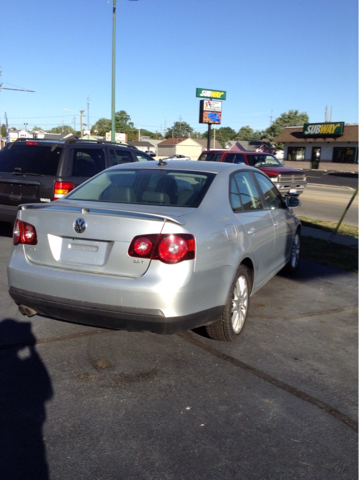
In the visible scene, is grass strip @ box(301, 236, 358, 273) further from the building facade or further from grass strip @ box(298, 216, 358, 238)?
the building facade

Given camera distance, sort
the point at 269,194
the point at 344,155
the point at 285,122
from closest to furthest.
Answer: the point at 269,194
the point at 344,155
the point at 285,122

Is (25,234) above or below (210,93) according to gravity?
below

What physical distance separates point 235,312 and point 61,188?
473cm

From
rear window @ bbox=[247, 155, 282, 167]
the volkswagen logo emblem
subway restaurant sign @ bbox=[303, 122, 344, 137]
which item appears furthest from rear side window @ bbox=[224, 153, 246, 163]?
subway restaurant sign @ bbox=[303, 122, 344, 137]

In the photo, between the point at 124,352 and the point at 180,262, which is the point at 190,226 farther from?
the point at 124,352

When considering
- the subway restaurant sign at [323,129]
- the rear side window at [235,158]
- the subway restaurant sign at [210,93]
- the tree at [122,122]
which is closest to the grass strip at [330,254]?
the rear side window at [235,158]

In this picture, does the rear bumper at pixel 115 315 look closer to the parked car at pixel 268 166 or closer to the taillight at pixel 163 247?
the taillight at pixel 163 247

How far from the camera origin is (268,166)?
20.1 m

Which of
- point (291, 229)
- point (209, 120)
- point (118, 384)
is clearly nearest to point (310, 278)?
point (291, 229)

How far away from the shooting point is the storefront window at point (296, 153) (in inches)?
2448

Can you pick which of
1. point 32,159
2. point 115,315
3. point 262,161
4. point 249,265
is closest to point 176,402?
point 115,315

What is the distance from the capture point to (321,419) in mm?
3346

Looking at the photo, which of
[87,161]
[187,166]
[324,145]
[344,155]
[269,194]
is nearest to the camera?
[187,166]

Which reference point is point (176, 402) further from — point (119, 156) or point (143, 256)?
point (119, 156)
